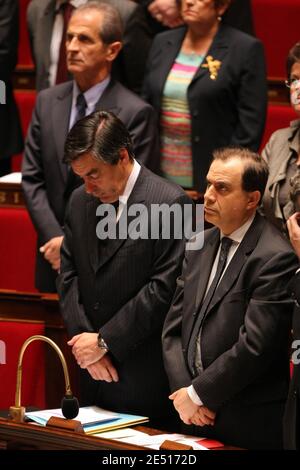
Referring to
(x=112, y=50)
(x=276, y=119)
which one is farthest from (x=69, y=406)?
(x=276, y=119)

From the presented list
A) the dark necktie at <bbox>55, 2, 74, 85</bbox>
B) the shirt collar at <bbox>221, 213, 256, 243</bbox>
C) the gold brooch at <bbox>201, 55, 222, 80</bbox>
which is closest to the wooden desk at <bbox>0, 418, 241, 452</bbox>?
the shirt collar at <bbox>221, 213, 256, 243</bbox>

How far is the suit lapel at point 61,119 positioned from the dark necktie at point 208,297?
2.07 feet

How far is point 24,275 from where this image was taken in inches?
125

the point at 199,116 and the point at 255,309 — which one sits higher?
the point at 199,116

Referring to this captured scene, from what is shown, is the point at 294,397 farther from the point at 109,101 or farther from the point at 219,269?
the point at 109,101

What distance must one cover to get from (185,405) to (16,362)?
0.51 m

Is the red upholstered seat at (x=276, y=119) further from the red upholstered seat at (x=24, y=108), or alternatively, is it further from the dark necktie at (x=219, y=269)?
the dark necktie at (x=219, y=269)

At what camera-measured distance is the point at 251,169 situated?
7.01 ft

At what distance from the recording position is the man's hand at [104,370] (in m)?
2.32

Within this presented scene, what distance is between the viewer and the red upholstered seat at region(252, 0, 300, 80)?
341 cm

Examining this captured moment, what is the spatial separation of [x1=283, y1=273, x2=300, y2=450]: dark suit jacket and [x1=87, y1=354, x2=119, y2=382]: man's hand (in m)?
0.47
